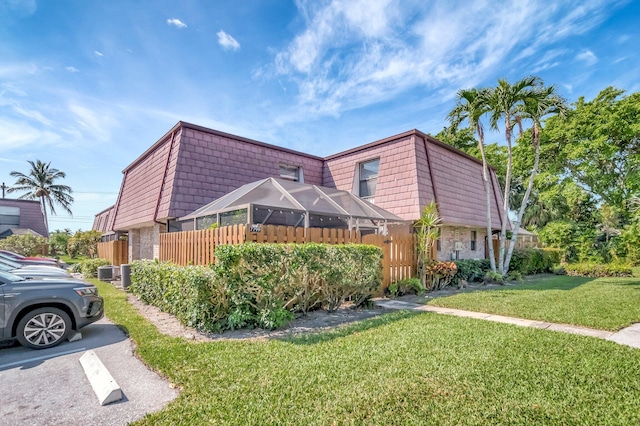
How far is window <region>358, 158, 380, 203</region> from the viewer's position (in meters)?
13.5

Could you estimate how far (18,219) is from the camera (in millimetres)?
32500

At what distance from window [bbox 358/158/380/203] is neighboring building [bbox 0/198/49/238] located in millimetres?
34351

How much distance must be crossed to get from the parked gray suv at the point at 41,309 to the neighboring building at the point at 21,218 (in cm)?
3495

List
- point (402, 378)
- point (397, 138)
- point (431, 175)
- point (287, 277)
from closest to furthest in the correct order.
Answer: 1. point (402, 378)
2. point (287, 277)
3. point (431, 175)
4. point (397, 138)

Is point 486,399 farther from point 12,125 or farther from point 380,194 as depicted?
point 12,125

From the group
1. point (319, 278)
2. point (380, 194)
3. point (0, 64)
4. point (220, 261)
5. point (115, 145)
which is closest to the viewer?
point (220, 261)

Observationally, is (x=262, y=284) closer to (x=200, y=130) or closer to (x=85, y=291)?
(x=85, y=291)

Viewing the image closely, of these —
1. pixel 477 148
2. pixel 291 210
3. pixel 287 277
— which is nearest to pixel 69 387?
pixel 287 277

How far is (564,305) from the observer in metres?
7.12

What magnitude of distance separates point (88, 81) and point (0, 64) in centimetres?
211

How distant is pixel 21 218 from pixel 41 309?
128 feet

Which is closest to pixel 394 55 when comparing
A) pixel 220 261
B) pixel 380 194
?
pixel 380 194

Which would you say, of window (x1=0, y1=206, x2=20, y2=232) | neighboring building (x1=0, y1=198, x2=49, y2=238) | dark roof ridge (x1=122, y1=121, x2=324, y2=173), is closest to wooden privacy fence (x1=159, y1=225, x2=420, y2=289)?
dark roof ridge (x1=122, y1=121, x2=324, y2=173)

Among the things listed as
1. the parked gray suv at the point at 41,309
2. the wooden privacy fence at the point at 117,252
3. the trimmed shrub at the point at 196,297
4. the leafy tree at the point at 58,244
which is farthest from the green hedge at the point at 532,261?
the leafy tree at the point at 58,244
